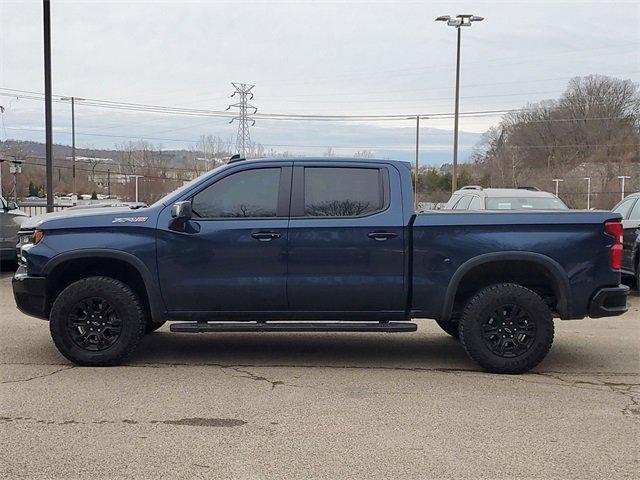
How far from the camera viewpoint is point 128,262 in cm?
620

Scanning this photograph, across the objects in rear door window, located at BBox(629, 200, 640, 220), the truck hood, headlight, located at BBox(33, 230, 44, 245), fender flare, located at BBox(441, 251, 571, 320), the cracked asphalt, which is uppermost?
rear door window, located at BBox(629, 200, 640, 220)

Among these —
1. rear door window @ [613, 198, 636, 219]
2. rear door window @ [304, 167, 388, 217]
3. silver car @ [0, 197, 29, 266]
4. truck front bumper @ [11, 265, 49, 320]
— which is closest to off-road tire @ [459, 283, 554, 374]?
rear door window @ [304, 167, 388, 217]

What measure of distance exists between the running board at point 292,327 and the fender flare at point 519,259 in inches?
16.9

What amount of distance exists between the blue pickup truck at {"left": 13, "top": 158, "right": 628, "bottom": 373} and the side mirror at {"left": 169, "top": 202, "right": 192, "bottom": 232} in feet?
0.04

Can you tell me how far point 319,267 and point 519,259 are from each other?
181 centimetres

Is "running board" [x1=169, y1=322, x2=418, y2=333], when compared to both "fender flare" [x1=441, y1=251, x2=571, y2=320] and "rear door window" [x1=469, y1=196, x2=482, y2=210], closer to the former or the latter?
"fender flare" [x1=441, y1=251, x2=571, y2=320]

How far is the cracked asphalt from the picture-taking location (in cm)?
415

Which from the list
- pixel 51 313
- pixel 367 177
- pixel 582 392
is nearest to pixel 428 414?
pixel 582 392

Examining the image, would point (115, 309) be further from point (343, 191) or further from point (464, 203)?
point (464, 203)

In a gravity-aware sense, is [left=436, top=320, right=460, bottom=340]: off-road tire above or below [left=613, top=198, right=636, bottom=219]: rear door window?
below

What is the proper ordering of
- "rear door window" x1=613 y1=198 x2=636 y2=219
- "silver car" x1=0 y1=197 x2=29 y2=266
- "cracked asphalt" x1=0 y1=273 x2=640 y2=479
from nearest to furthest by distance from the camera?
"cracked asphalt" x1=0 y1=273 x2=640 y2=479 → "rear door window" x1=613 y1=198 x2=636 y2=219 → "silver car" x1=0 y1=197 x2=29 y2=266

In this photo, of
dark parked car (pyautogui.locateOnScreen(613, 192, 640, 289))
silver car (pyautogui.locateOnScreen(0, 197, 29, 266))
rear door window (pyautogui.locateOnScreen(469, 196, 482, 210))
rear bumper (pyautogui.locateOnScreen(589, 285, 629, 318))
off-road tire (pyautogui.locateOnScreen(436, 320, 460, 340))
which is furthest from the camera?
silver car (pyautogui.locateOnScreen(0, 197, 29, 266))

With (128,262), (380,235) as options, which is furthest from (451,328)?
(128,262)

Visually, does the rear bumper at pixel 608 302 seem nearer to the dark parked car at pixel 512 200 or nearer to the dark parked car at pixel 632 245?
the dark parked car at pixel 632 245
